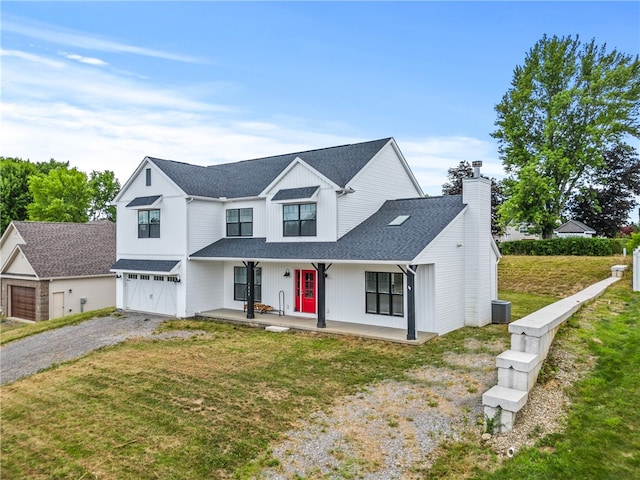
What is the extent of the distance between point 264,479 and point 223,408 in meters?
2.62

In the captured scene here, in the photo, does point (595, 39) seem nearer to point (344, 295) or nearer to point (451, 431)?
point (344, 295)

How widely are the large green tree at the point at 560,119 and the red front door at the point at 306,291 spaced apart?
22.3 m

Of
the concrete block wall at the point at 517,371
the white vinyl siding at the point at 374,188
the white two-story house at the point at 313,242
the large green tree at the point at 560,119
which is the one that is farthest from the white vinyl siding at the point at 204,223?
the large green tree at the point at 560,119

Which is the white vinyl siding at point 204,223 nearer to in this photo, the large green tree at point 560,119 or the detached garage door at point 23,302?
the detached garage door at point 23,302

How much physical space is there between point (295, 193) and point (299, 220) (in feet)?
3.64

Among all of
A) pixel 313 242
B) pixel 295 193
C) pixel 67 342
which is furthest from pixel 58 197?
pixel 313 242

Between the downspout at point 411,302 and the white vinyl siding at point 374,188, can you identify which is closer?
the downspout at point 411,302

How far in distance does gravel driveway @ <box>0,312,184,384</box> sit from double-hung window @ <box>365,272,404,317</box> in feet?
28.0

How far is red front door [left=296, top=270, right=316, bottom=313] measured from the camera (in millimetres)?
16172

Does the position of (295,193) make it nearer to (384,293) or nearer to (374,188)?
(374,188)

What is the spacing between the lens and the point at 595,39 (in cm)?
3103

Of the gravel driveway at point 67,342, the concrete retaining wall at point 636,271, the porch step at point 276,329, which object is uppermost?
the concrete retaining wall at point 636,271

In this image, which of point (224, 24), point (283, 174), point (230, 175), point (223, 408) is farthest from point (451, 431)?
point (230, 175)

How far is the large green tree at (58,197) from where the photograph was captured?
42.4 metres
